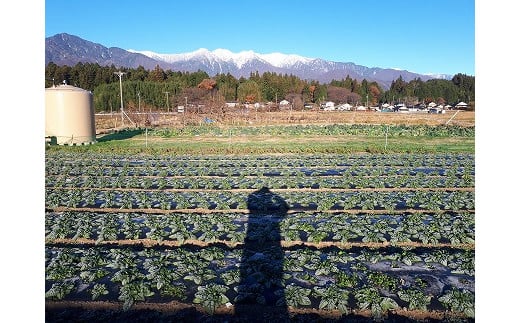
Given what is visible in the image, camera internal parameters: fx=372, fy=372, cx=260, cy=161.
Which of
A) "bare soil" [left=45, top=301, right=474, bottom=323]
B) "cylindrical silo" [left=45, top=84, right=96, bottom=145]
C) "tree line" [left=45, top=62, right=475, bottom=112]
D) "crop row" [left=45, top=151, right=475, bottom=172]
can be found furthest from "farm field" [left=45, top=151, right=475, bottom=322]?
"tree line" [left=45, top=62, right=475, bottom=112]

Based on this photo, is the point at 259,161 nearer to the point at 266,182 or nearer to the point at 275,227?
the point at 266,182

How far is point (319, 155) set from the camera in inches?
919

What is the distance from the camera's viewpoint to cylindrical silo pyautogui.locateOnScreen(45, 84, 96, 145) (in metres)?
28.1

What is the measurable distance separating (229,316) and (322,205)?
6.63 m

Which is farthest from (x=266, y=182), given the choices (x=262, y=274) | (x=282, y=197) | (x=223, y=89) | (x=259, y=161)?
(x=223, y=89)

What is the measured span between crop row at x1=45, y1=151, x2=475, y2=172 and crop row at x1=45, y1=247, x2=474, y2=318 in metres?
11.6

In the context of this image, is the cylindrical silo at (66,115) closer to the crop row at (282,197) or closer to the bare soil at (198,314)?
the crop row at (282,197)

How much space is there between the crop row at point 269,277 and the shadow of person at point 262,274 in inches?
0.8

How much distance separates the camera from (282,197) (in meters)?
13.3

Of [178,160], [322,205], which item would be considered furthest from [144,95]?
[322,205]

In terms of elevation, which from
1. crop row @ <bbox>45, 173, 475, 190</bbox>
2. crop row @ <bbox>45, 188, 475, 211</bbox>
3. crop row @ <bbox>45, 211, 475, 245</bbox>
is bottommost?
crop row @ <bbox>45, 211, 475, 245</bbox>

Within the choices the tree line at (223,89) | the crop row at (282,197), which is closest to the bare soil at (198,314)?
the crop row at (282,197)

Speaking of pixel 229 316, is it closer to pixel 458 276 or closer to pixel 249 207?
pixel 458 276

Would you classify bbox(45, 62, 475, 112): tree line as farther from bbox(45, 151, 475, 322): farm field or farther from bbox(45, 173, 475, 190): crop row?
bbox(45, 151, 475, 322): farm field
